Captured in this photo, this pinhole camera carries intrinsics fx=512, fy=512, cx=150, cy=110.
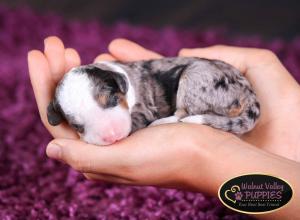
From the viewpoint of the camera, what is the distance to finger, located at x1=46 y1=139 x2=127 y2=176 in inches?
85.8

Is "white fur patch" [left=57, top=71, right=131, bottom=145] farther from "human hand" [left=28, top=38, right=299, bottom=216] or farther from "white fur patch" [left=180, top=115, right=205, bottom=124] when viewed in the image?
"white fur patch" [left=180, top=115, right=205, bottom=124]

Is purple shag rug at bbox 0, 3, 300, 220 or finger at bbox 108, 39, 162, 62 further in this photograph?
finger at bbox 108, 39, 162, 62

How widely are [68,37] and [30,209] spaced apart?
7.95 ft

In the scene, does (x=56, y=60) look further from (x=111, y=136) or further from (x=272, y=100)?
(x=272, y=100)

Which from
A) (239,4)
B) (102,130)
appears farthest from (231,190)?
(239,4)

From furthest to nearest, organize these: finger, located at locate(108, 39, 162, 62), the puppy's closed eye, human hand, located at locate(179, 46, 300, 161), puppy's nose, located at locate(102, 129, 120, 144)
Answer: finger, located at locate(108, 39, 162, 62), human hand, located at locate(179, 46, 300, 161), the puppy's closed eye, puppy's nose, located at locate(102, 129, 120, 144)

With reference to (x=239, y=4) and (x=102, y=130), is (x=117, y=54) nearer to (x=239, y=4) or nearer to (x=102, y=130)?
(x=102, y=130)

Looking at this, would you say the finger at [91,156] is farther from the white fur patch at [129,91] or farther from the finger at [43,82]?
the white fur patch at [129,91]

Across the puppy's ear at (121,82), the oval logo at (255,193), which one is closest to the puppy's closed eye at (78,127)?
the puppy's ear at (121,82)

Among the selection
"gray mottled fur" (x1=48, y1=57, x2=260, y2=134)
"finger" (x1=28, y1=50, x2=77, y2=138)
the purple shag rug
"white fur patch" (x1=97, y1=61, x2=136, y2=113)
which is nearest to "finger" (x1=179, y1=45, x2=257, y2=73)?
"gray mottled fur" (x1=48, y1=57, x2=260, y2=134)

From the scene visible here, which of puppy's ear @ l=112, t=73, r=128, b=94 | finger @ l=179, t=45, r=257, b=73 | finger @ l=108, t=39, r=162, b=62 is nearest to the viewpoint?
puppy's ear @ l=112, t=73, r=128, b=94

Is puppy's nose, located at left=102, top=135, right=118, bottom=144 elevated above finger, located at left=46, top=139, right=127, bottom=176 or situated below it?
above

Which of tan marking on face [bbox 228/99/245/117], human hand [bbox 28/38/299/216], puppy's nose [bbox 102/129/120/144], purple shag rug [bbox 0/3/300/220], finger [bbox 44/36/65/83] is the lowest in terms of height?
purple shag rug [bbox 0/3/300/220]

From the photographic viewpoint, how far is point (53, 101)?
241 centimetres
